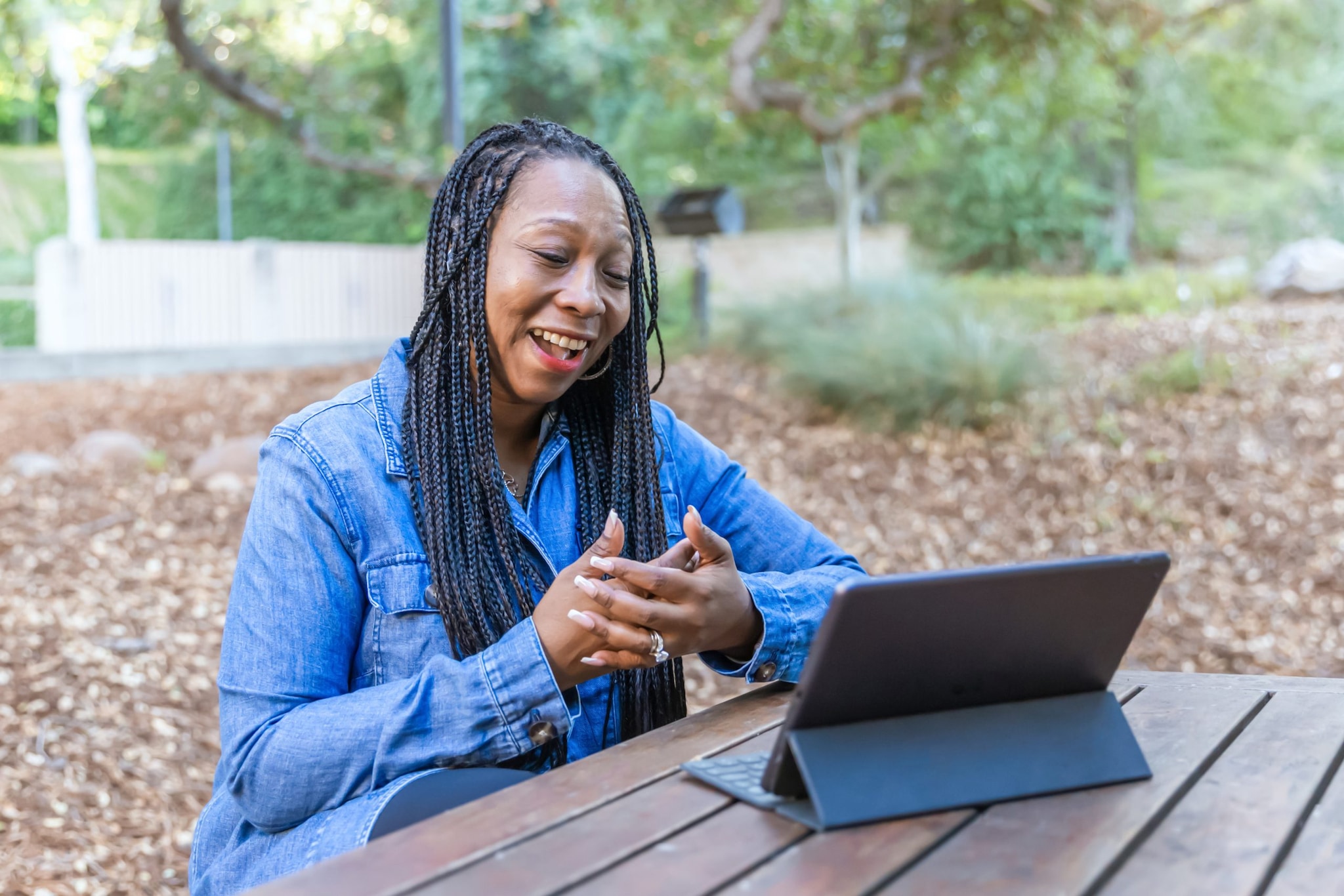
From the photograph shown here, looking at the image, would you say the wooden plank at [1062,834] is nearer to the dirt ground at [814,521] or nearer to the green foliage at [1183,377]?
the dirt ground at [814,521]

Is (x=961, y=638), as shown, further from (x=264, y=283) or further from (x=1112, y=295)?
(x=264, y=283)

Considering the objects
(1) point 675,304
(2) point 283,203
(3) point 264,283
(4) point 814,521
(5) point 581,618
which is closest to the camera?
(5) point 581,618

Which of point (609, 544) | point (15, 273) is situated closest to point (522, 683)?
point (609, 544)

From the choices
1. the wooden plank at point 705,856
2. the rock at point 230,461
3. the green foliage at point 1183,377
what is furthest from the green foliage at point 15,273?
the wooden plank at point 705,856

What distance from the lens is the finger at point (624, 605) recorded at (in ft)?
4.97

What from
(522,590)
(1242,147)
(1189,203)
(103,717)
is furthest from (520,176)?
(1242,147)

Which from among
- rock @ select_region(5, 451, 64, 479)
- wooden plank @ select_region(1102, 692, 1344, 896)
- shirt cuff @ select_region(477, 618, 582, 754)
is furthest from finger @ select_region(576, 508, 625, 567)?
rock @ select_region(5, 451, 64, 479)

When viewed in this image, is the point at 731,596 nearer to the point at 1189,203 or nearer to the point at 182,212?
the point at 1189,203

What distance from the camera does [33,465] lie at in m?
6.77

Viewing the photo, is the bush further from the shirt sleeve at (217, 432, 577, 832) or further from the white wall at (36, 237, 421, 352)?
the white wall at (36, 237, 421, 352)

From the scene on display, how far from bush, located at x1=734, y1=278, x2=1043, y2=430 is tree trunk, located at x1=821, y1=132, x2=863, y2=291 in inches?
220

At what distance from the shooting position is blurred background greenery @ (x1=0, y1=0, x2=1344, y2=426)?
8.02 meters

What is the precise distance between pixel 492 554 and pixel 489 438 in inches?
7.0

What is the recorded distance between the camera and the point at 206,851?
1694mm
